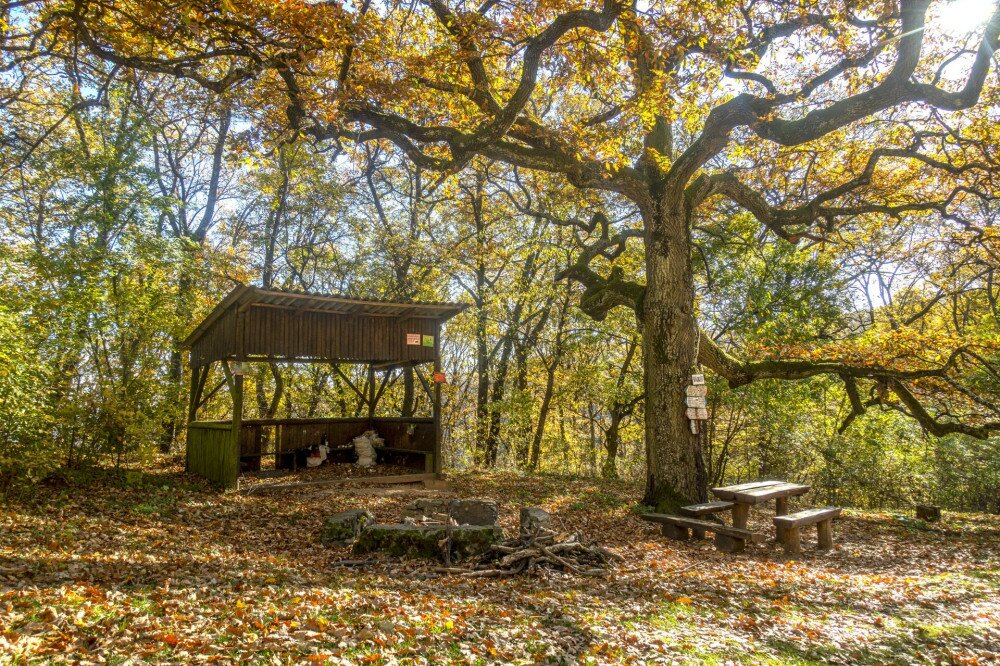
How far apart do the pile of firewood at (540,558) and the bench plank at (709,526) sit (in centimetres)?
151

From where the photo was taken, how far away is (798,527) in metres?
7.52

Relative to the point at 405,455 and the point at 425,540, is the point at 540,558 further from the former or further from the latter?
the point at 405,455

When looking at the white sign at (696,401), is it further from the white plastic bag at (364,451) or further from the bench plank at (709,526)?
the white plastic bag at (364,451)

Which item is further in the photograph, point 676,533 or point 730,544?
point 676,533

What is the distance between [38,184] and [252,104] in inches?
455

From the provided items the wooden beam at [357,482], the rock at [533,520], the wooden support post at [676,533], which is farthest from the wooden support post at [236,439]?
the wooden support post at [676,533]

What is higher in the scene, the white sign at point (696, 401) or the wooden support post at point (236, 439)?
the white sign at point (696, 401)

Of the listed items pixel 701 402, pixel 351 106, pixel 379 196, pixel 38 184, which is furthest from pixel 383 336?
pixel 38 184

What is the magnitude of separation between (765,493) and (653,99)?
5659mm

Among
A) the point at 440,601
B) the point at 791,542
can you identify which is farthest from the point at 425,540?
the point at 791,542

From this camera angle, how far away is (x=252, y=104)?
8.48 metres

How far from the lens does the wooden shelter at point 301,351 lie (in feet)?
36.6

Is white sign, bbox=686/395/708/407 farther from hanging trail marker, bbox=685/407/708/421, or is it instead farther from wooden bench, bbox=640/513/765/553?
wooden bench, bbox=640/513/765/553

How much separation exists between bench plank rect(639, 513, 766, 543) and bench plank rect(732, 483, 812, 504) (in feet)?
1.30
